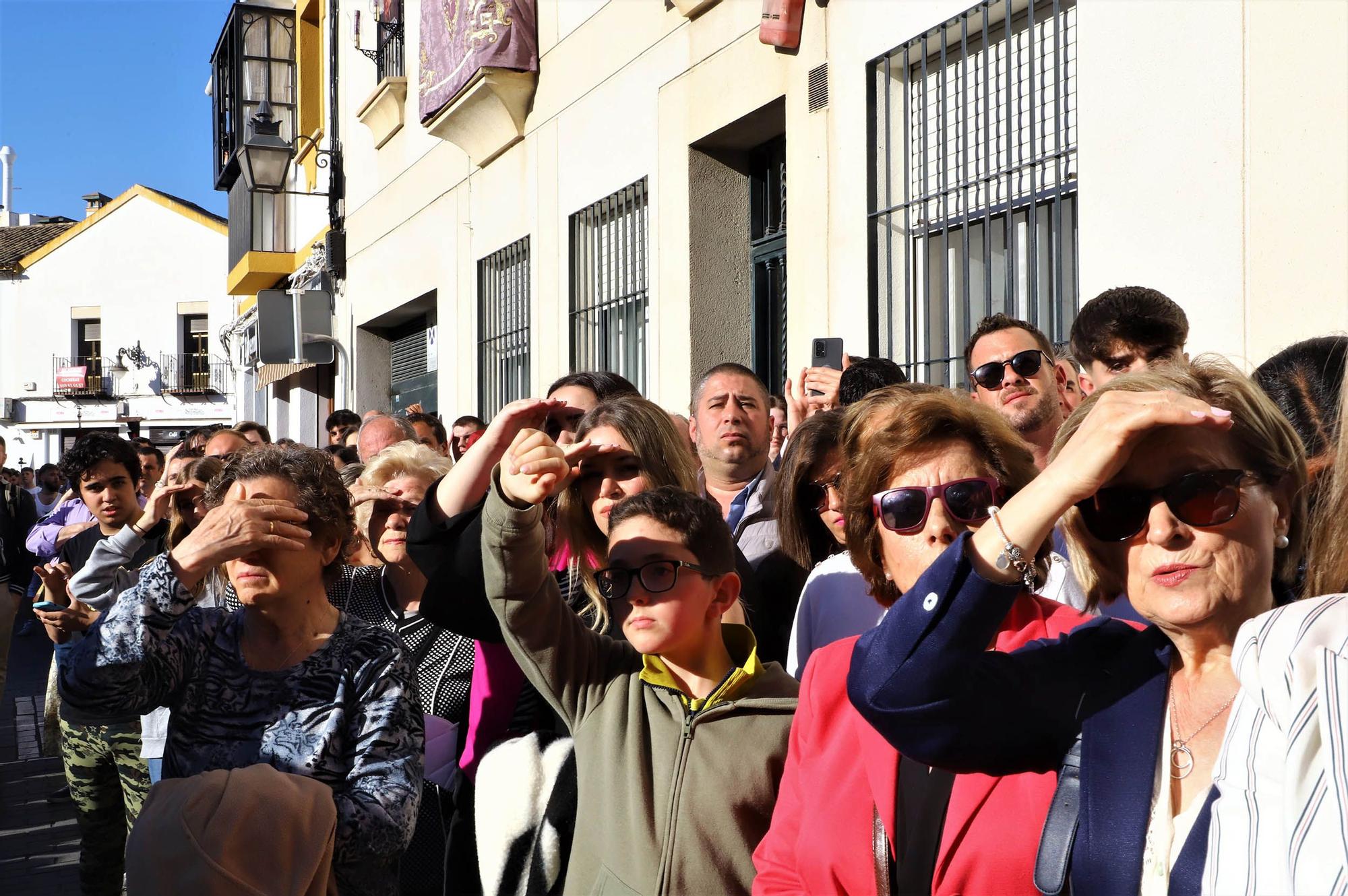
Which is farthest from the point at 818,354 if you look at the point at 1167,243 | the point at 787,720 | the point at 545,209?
the point at 545,209

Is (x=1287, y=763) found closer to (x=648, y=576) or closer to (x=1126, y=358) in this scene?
(x=648, y=576)

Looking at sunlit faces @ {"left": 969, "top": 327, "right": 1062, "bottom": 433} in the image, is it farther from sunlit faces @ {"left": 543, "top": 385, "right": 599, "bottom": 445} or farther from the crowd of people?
sunlit faces @ {"left": 543, "top": 385, "right": 599, "bottom": 445}

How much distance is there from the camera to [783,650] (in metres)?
3.78

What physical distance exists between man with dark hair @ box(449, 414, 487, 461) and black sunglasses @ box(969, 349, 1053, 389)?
4.59m

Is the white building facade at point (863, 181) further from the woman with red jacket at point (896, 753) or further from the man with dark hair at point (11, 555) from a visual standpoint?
the man with dark hair at point (11, 555)

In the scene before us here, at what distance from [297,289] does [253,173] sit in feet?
11.8

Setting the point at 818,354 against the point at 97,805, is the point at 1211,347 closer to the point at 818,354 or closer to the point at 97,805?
the point at 818,354

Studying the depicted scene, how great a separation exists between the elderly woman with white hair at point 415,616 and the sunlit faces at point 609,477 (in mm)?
517

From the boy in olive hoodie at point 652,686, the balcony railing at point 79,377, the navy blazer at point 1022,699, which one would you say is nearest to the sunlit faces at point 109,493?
the boy in olive hoodie at point 652,686

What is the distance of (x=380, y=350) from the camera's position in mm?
18906

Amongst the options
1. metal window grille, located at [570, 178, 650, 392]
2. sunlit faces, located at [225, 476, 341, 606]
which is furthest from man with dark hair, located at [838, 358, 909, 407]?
metal window grille, located at [570, 178, 650, 392]

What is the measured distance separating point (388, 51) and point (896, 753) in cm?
1581

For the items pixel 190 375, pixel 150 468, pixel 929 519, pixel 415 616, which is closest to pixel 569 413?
pixel 415 616

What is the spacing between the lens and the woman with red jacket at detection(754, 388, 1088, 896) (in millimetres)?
2158
